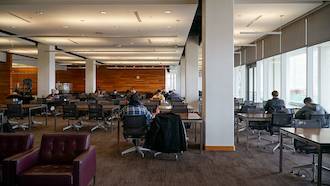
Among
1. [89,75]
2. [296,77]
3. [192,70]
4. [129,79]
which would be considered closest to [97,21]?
[192,70]

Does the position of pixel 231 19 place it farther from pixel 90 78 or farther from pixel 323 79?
pixel 90 78

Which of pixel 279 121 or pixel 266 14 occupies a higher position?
pixel 266 14

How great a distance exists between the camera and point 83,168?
3.64 meters

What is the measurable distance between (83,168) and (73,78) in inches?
1043

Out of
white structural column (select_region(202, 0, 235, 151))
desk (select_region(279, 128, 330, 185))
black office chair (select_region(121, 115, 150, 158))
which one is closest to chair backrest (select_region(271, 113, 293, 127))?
white structural column (select_region(202, 0, 235, 151))

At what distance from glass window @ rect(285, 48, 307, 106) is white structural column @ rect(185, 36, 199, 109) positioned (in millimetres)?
4224

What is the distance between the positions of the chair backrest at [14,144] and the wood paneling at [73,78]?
82.5 ft

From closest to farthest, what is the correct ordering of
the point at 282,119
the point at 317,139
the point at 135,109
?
1. the point at 317,139
2. the point at 135,109
3. the point at 282,119

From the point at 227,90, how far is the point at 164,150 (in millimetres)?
2073

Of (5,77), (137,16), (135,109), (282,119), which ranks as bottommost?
(282,119)

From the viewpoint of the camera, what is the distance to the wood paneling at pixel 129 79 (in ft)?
93.2

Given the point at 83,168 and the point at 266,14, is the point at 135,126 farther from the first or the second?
the point at 266,14

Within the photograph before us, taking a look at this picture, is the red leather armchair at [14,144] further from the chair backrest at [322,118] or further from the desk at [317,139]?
the chair backrest at [322,118]

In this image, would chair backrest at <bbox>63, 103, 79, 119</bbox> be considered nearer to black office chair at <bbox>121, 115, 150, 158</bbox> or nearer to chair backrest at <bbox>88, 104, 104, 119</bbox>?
chair backrest at <bbox>88, 104, 104, 119</bbox>
